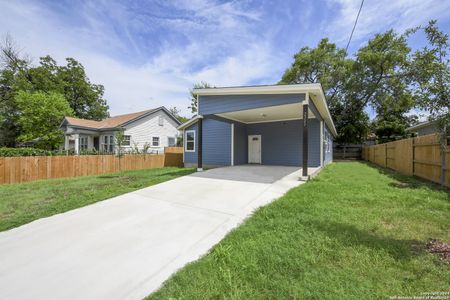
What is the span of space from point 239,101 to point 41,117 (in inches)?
683

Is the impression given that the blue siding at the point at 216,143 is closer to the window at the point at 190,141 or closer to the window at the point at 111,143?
the window at the point at 190,141

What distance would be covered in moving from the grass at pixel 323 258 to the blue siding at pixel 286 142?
21.7 ft

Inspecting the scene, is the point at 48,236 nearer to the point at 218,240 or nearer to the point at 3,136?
the point at 218,240

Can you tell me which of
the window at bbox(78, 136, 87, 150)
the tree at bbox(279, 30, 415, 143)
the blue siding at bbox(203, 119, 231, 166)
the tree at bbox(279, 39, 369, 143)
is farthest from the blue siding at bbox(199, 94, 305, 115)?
the tree at bbox(279, 39, 369, 143)

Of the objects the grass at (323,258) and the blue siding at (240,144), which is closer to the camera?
the grass at (323,258)

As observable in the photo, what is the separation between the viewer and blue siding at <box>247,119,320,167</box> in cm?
1073

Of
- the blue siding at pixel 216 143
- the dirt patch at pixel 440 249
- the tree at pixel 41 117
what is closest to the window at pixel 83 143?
the tree at pixel 41 117

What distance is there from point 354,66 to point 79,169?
25833 mm

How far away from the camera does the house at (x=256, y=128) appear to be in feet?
25.8

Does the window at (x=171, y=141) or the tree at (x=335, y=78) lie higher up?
the tree at (x=335, y=78)

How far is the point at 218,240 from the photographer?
3.04 m

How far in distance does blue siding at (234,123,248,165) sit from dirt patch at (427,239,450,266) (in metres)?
9.37

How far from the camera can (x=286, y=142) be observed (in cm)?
1144

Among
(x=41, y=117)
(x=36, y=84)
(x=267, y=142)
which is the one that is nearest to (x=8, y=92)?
(x=36, y=84)
